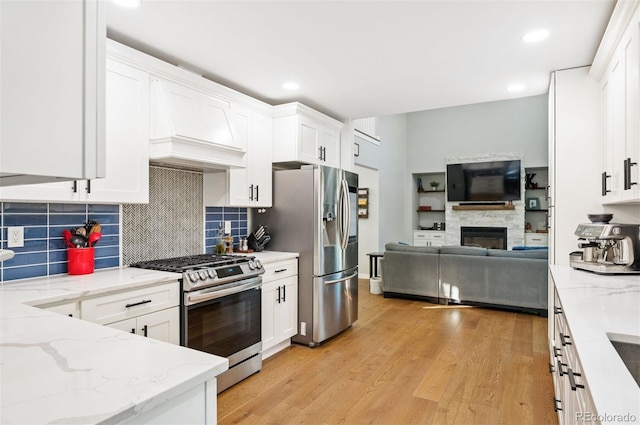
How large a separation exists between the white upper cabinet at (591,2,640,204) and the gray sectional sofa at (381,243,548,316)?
231 cm

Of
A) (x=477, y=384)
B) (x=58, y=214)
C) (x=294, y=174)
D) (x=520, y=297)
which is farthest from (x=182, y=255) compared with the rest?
(x=520, y=297)

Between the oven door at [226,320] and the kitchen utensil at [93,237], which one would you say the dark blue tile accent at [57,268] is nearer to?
the kitchen utensil at [93,237]

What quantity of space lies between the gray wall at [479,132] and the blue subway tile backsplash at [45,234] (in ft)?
25.3

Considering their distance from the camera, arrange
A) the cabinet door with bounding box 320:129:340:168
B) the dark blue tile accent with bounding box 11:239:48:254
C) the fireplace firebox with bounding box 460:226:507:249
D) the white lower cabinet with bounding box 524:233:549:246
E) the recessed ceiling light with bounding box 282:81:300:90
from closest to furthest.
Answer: the dark blue tile accent with bounding box 11:239:48:254 → the recessed ceiling light with bounding box 282:81:300:90 → the cabinet door with bounding box 320:129:340:168 → the white lower cabinet with bounding box 524:233:549:246 → the fireplace firebox with bounding box 460:226:507:249

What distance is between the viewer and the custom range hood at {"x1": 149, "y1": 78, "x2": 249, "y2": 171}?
8.77 ft

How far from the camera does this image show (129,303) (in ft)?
7.22

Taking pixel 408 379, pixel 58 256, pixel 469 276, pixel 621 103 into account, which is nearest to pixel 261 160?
pixel 58 256

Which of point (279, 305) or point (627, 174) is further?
point (279, 305)

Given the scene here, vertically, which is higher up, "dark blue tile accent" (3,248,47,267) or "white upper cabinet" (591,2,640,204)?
"white upper cabinet" (591,2,640,204)

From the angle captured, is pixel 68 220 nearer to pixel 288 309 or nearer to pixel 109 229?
pixel 109 229

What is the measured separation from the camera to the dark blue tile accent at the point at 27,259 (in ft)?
7.20

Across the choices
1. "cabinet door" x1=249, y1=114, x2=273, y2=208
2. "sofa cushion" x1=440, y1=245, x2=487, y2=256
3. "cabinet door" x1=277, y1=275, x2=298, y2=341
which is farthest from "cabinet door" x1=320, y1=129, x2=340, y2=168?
"sofa cushion" x1=440, y1=245, x2=487, y2=256

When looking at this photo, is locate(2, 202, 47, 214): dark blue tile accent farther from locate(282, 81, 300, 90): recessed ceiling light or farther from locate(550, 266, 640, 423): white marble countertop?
locate(550, 266, 640, 423): white marble countertop

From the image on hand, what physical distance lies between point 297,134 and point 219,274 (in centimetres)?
167
